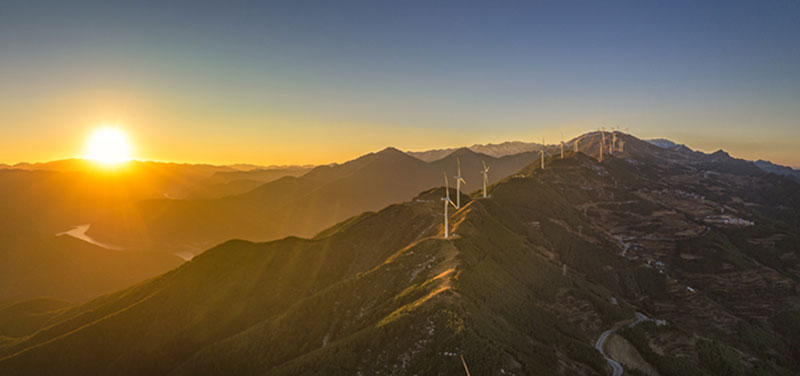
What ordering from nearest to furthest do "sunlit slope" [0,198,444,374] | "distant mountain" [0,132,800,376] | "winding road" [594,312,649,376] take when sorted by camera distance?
"distant mountain" [0,132,800,376]
"winding road" [594,312,649,376]
"sunlit slope" [0,198,444,374]

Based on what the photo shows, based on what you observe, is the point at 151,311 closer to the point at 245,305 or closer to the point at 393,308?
the point at 245,305

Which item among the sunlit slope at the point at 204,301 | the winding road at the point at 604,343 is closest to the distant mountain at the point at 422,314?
the sunlit slope at the point at 204,301

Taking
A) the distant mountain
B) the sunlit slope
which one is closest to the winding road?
the distant mountain

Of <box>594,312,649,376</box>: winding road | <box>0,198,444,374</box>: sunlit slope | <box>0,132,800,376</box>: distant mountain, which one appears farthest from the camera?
<box>0,198,444,374</box>: sunlit slope

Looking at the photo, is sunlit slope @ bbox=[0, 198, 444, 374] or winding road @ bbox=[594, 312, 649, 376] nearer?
winding road @ bbox=[594, 312, 649, 376]

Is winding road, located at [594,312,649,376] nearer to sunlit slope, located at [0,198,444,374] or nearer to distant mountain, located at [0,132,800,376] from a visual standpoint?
distant mountain, located at [0,132,800,376]

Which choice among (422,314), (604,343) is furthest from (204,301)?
(604,343)

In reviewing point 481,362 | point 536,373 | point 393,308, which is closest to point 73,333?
point 393,308

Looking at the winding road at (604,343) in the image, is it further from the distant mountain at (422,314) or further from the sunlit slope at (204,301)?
the sunlit slope at (204,301)

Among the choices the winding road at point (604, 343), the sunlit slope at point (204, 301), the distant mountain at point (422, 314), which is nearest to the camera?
the distant mountain at point (422, 314)
